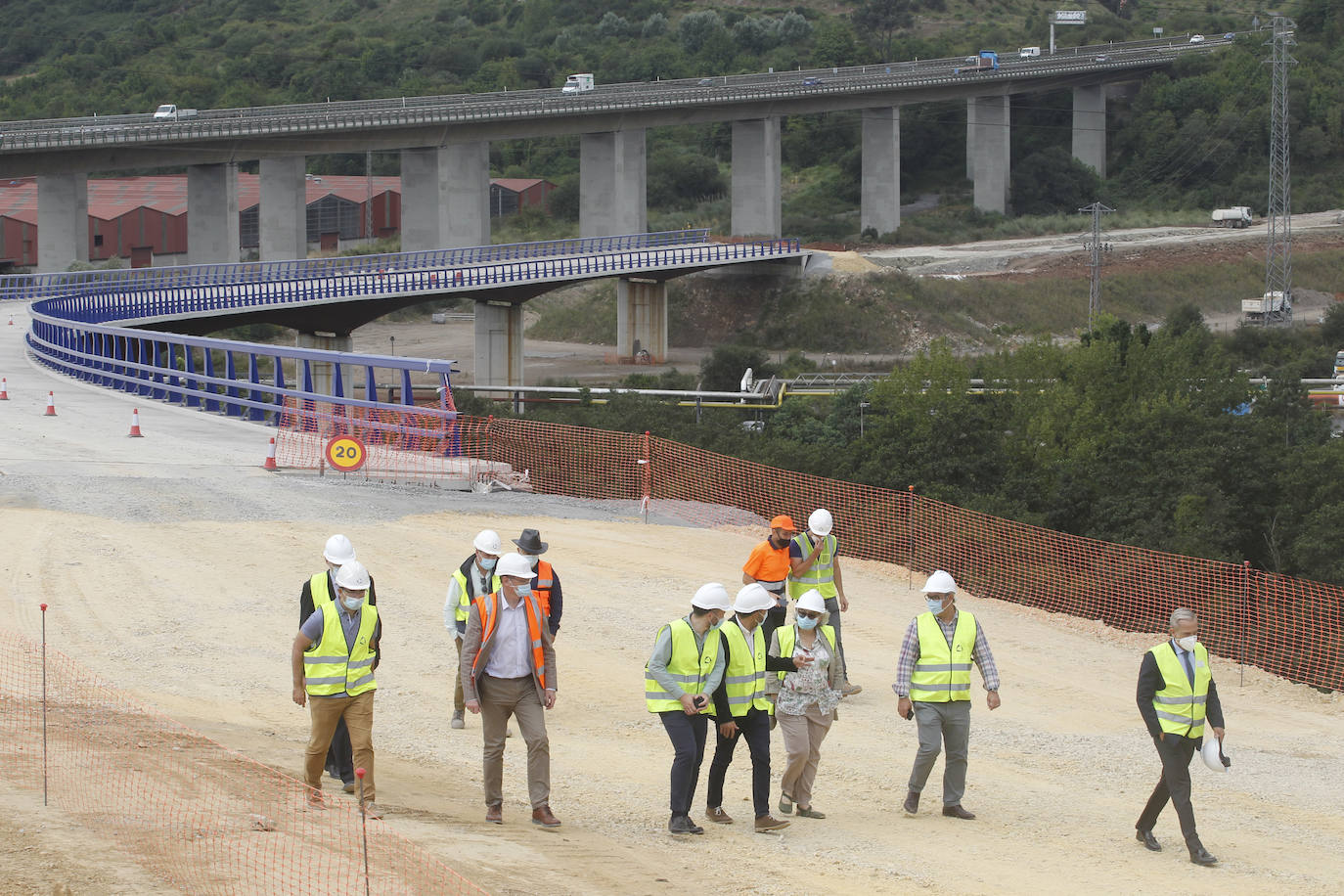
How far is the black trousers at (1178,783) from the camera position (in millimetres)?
11227

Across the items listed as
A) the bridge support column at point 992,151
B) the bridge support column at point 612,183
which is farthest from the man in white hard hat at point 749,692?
the bridge support column at point 992,151

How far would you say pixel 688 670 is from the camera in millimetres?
10867

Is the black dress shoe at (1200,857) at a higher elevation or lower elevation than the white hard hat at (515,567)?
lower

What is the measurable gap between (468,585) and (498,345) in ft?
179

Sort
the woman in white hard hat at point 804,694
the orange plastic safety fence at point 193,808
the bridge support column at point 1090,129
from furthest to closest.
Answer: the bridge support column at point 1090,129 → the woman in white hard hat at point 804,694 → the orange plastic safety fence at point 193,808

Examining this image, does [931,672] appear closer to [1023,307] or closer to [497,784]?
[497,784]

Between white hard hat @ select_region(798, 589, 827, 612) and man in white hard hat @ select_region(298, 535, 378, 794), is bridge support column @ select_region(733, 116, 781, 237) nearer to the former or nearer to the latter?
man in white hard hat @ select_region(298, 535, 378, 794)

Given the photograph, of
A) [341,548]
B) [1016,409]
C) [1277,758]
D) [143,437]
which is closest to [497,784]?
[341,548]

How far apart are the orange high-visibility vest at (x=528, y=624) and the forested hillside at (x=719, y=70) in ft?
305

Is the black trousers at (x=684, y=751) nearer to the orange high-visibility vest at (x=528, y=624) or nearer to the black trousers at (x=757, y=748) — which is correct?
the black trousers at (x=757, y=748)

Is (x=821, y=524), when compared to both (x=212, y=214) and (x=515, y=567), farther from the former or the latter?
(x=212, y=214)

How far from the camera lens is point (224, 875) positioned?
980 cm

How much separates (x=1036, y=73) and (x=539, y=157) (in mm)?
36487

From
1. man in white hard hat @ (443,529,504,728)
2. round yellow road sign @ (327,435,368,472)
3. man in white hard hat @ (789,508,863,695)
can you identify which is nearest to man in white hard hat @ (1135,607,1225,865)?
man in white hard hat @ (789,508,863,695)
